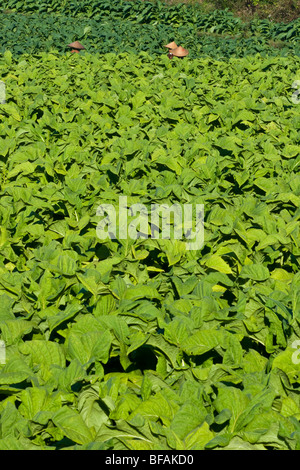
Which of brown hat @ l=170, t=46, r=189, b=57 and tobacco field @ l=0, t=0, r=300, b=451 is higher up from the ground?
brown hat @ l=170, t=46, r=189, b=57

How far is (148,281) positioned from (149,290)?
321mm

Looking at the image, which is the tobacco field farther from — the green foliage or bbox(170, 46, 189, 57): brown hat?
bbox(170, 46, 189, 57): brown hat

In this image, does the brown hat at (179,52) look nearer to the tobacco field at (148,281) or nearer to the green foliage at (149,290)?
the tobacco field at (148,281)

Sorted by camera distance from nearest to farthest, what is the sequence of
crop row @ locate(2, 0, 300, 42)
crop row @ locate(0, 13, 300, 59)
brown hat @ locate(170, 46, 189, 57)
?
brown hat @ locate(170, 46, 189, 57), crop row @ locate(0, 13, 300, 59), crop row @ locate(2, 0, 300, 42)

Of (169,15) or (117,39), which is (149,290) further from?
(169,15)

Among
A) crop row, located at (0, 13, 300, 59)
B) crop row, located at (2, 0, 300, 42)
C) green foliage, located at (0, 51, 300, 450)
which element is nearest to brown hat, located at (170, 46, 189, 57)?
crop row, located at (0, 13, 300, 59)

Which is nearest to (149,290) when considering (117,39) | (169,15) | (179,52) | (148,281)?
(148,281)

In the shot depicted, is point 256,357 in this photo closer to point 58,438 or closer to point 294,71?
point 58,438

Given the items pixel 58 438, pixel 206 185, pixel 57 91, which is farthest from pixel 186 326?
pixel 57 91

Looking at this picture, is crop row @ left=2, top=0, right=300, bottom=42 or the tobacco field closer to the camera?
the tobacco field

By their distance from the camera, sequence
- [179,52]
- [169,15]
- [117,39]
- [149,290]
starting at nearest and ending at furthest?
[149,290] < [179,52] < [117,39] < [169,15]

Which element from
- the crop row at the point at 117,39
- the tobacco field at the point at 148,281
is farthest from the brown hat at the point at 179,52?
the tobacco field at the point at 148,281

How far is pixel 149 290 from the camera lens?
262 cm

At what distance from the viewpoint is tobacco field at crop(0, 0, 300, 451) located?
188 cm
